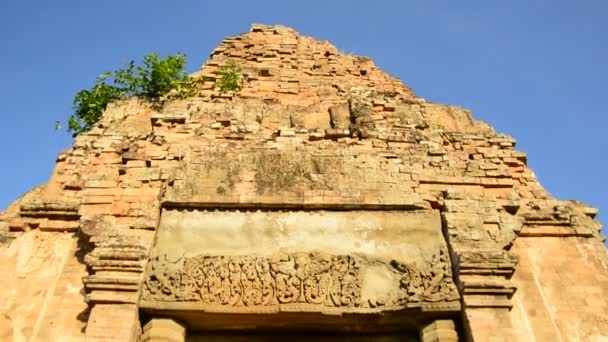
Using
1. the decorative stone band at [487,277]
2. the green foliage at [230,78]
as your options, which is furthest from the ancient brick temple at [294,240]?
the green foliage at [230,78]

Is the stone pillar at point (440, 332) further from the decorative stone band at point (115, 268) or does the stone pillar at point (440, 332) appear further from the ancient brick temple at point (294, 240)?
the decorative stone band at point (115, 268)

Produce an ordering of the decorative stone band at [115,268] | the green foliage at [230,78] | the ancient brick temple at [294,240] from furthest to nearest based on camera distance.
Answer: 1. the green foliage at [230,78]
2. the ancient brick temple at [294,240]
3. the decorative stone band at [115,268]

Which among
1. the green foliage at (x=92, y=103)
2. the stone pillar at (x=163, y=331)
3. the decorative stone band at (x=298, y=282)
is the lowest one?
the stone pillar at (x=163, y=331)

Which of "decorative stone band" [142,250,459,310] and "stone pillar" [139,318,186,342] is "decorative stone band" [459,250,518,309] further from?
"stone pillar" [139,318,186,342]

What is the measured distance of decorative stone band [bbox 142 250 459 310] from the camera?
18.2ft

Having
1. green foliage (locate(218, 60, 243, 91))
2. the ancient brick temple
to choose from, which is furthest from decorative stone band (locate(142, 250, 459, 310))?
green foliage (locate(218, 60, 243, 91))

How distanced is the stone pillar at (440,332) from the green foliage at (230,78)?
4724 millimetres

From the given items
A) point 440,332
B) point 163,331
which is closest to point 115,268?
point 163,331

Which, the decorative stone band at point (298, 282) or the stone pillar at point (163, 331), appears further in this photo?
the decorative stone band at point (298, 282)

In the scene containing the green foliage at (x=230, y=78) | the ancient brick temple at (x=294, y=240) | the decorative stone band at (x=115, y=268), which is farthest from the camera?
the green foliage at (x=230, y=78)

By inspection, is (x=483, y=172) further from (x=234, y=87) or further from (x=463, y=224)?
(x=234, y=87)

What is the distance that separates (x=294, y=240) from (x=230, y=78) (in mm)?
3508

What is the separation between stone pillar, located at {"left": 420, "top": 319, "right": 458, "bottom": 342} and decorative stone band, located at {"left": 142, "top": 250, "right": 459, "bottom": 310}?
22 centimetres

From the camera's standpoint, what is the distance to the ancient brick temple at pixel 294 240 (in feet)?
18.1
